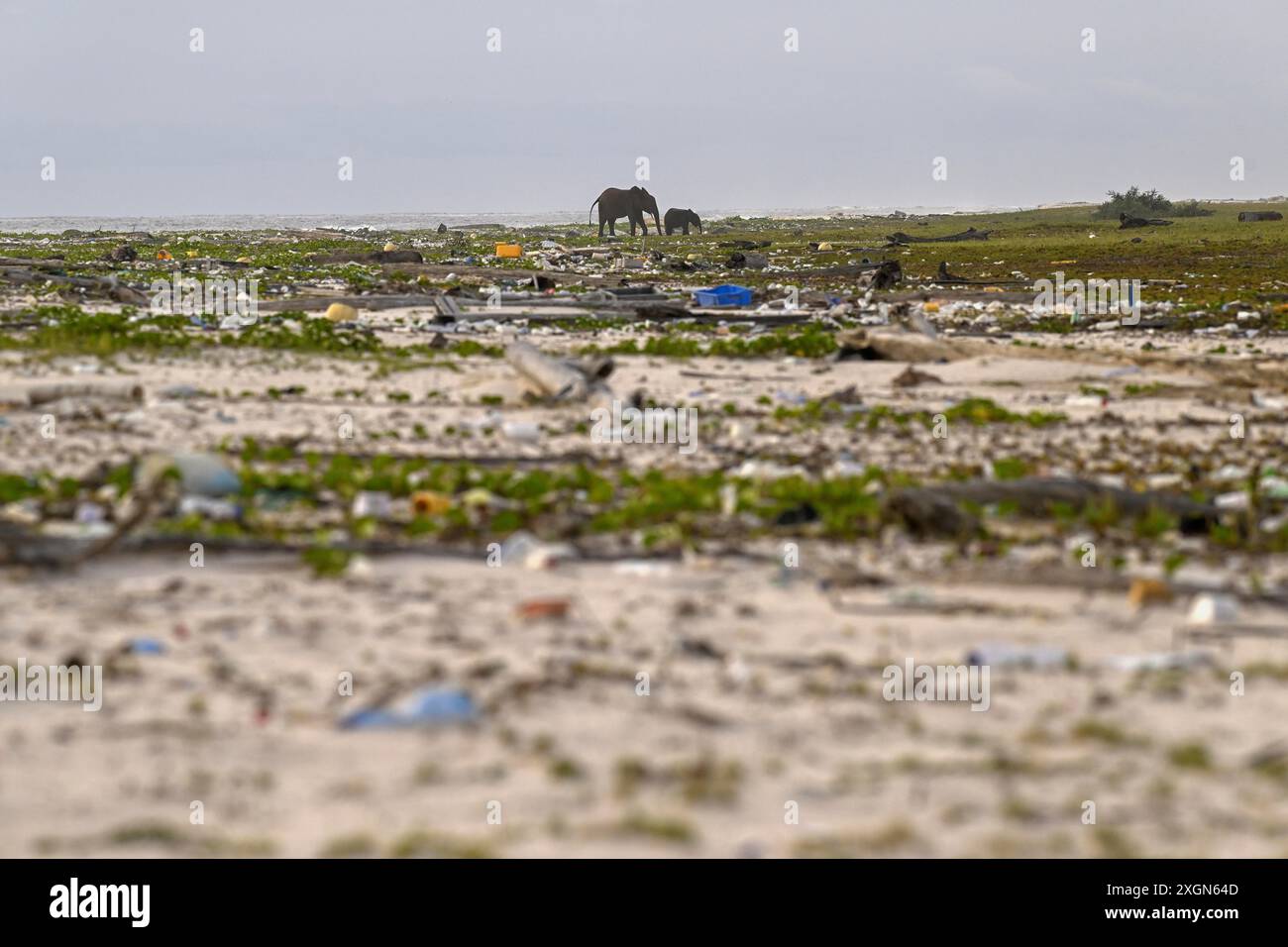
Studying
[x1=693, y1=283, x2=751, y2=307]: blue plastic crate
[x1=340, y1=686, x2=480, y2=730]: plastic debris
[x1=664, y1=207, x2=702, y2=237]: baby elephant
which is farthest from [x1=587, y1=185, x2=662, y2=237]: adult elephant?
[x1=340, y1=686, x2=480, y2=730]: plastic debris

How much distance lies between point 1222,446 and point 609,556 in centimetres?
480

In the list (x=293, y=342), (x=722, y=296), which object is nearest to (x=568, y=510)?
(x=293, y=342)

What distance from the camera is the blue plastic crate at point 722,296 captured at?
1961 cm

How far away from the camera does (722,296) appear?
19719mm

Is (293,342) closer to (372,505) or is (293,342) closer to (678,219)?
(372,505)

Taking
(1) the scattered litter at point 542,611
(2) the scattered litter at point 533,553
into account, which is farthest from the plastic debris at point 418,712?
(2) the scattered litter at point 533,553

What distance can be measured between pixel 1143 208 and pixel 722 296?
5601cm

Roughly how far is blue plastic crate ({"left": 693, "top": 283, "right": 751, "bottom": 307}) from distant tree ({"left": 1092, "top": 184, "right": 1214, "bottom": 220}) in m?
52.2

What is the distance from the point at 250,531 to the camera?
588cm

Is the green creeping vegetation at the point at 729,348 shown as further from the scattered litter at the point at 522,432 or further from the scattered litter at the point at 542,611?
the scattered litter at the point at 542,611

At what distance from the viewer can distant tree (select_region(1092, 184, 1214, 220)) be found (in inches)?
2640

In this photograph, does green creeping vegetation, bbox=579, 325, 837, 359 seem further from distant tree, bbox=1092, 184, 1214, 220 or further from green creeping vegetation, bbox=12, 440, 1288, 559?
distant tree, bbox=1092, 184, 1214, 220
